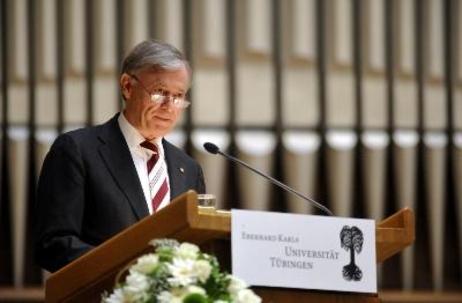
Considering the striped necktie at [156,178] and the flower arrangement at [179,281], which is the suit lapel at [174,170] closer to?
the striped necktie at [156,178]

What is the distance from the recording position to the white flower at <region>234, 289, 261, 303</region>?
2801mm

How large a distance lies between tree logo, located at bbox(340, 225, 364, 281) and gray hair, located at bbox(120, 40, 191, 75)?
2.91 ft

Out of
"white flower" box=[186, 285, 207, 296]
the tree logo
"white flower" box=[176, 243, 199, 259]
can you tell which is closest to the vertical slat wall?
the tree logo

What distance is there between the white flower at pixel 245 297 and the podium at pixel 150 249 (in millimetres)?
233

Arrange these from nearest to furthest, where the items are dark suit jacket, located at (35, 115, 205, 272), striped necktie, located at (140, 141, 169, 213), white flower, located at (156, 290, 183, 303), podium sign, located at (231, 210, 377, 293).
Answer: white flower, located at (156, 290, 183, 303)
podium sign, located at (231, 210, 377, 293)
dark suit jacket, located at (35, 115, 205, 272)
striped necktie, located at (140, 141, 169, 213)

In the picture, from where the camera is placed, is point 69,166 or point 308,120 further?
point 308,120

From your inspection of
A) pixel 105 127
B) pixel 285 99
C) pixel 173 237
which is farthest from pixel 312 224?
pixel 285 99

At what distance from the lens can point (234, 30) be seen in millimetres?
5832

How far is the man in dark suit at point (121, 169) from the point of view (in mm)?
3568

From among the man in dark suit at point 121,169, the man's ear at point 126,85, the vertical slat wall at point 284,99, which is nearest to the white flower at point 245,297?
the man in dark suit at point 121,169

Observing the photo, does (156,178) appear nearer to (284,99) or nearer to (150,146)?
(150,146)

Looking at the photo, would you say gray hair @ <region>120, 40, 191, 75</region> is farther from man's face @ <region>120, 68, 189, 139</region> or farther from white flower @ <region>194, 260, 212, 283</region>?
white flower @ <region>194, 260, 212, 283</region>

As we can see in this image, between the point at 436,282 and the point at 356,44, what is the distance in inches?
49.2

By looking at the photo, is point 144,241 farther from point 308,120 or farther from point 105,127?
point 308,120
